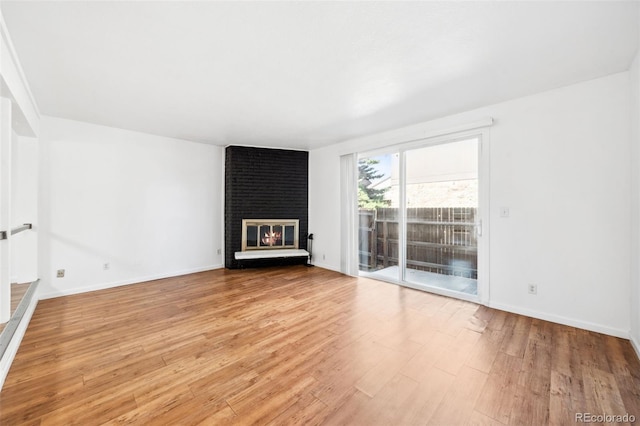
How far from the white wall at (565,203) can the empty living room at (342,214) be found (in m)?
0.02

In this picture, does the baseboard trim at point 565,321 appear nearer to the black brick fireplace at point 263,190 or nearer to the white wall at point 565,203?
the white wall at point 565,203

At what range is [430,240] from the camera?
12.5 feet

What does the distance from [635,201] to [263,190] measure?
4914mm

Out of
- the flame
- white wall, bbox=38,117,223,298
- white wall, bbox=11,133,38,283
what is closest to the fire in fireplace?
the flame

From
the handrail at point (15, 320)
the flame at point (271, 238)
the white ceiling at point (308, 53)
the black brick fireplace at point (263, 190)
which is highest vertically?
the white ceiling at point (308, 53)

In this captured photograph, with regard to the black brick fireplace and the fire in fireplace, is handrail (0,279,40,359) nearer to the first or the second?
the black brick fireplace

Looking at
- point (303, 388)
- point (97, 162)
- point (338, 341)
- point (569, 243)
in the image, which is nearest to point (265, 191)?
point (97, 162)

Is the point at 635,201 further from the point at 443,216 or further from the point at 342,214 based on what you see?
the point at 342,214

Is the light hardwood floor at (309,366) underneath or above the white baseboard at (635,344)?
underneath

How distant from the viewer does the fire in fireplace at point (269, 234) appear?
5172 millimetres

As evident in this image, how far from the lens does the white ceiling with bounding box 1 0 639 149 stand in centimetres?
162

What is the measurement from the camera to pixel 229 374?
1.86 m

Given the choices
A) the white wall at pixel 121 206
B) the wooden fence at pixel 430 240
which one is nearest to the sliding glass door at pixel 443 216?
the wooden fence at pixel 430 240

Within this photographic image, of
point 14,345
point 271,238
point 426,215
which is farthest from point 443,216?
point 14,345
